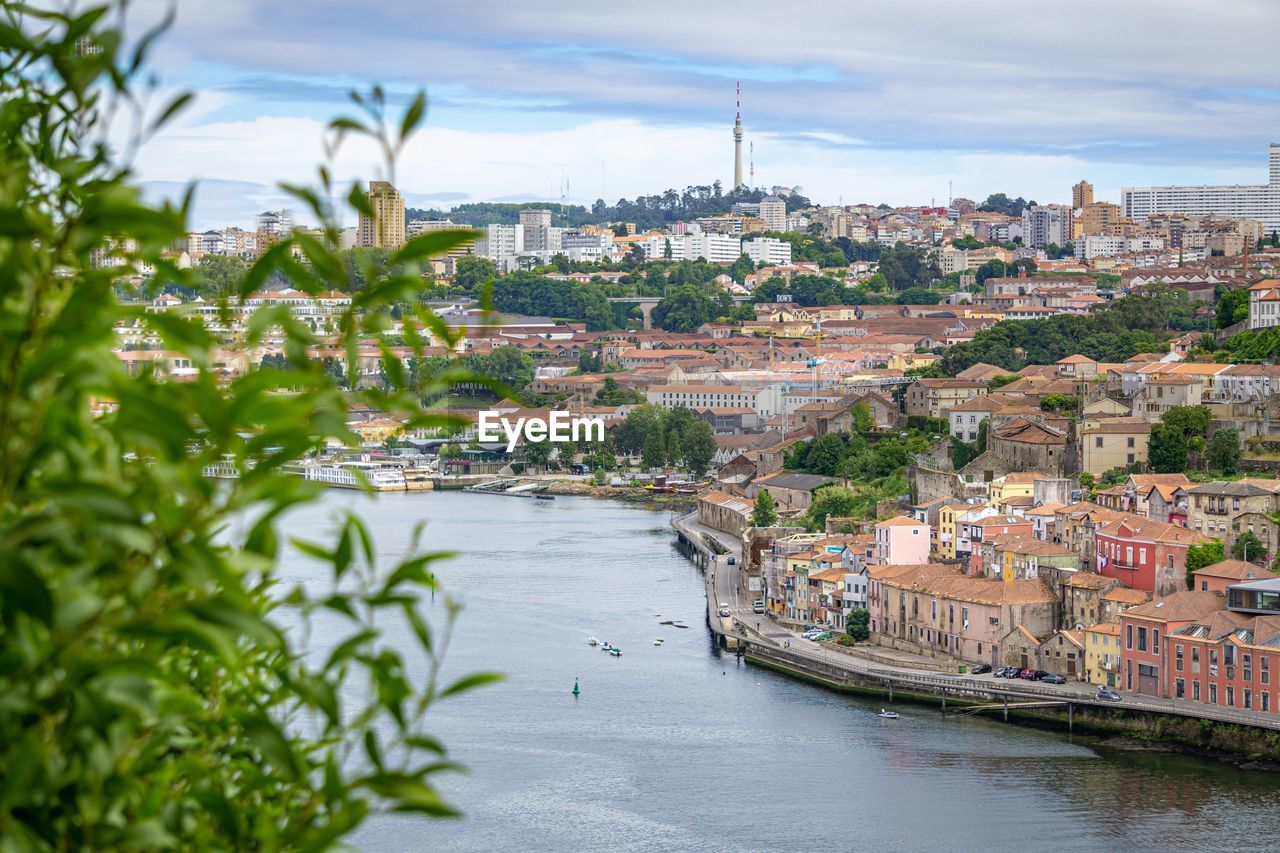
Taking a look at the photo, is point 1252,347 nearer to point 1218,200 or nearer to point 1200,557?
point 1200,557

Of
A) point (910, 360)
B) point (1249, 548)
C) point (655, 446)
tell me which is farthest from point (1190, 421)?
point (910, 360)

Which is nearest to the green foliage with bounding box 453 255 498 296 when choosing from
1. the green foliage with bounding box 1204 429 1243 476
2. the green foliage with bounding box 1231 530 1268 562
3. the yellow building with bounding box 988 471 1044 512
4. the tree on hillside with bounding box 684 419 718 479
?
the tree on hillside with bounding box 684 419 718 479

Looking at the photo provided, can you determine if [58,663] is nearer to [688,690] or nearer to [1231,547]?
[688,690]

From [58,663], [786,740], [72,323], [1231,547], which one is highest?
[72,323]

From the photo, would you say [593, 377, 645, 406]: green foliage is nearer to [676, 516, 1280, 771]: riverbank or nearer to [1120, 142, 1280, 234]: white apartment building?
[676, 516, 1280, 771]: riverbank

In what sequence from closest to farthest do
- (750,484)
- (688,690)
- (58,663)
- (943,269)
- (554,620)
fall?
(58,663) → (688,690) → (554,620) → (750,484) → (943,269)

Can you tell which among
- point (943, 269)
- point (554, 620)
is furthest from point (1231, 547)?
point (943, 269)

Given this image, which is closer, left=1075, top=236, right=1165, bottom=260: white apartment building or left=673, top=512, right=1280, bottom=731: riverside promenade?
left=673, top=512, right=1280, bottom=731: riverside promenade
